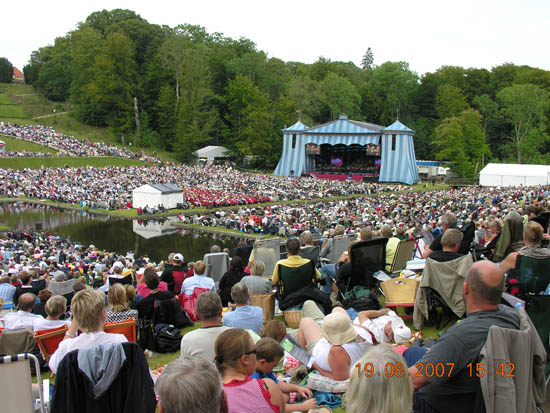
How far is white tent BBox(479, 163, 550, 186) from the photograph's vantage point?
119ft

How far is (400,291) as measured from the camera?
530 cm

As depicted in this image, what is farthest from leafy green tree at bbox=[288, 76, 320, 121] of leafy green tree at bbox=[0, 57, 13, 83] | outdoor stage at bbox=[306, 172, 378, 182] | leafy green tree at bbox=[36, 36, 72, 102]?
leafy green tree at bbox=[0, 57, 13, 83]

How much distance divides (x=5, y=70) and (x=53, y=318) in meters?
76.9

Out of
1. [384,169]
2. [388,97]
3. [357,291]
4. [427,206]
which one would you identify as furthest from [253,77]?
[357,291]

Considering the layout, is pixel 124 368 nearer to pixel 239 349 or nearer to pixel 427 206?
pixel 239 349

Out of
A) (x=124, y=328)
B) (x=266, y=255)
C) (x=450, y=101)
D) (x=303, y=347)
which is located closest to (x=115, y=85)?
(x=450, y=101)

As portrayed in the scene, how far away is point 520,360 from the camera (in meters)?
2.50

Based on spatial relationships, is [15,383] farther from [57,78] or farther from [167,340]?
[57,78]

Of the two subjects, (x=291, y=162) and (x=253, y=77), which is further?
(x=253, y=77)

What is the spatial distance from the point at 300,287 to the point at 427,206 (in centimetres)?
1702

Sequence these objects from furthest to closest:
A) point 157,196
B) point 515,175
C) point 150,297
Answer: point 515,175
point 157,196
point 150,297

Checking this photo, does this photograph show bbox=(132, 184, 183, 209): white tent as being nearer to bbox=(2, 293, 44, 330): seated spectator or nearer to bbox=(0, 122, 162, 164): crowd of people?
bbox=(0, 122, 162, 164): crowd of people

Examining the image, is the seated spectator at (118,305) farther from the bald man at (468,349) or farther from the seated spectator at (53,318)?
the bald man at (468,349)

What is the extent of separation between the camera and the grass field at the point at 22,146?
39250 millimetres
